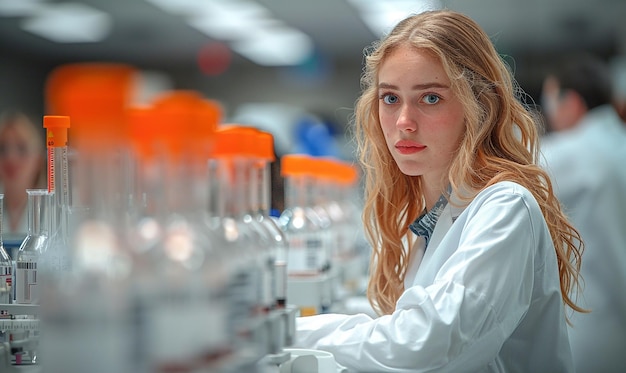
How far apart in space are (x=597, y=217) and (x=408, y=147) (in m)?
1.83

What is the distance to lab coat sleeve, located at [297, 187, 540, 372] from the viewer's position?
1.25m

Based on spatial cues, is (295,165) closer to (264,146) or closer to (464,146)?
(464,146)

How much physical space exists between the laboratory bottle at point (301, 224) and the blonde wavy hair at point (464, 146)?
25 centimetres

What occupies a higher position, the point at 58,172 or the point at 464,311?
the point at 58,172

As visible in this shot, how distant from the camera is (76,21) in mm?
7016

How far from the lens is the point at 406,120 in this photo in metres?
1.53

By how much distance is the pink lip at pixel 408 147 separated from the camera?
1568mm

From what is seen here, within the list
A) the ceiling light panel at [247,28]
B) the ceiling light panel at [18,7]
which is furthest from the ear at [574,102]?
the ceiling light panel at [18,7]

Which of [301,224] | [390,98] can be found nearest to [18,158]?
[301,224]

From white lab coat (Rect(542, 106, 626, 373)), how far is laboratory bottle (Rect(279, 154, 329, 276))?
45.2 inches

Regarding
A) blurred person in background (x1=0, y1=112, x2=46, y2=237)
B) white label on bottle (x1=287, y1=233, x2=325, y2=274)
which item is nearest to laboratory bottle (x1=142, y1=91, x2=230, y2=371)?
white label on bottle (x1=287, y1=233, x2=325, y2=274)

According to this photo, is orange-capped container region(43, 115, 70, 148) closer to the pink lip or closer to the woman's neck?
the pink lip

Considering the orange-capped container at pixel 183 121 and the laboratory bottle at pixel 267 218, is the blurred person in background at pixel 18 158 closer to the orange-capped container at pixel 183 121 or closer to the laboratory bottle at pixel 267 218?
the laboratory bottle at pixel 267 218

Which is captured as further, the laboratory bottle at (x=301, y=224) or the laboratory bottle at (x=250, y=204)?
the laboratory bottle at (x=301, y=224)
